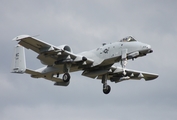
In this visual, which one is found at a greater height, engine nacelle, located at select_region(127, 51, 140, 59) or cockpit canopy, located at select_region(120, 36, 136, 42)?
cockpit canopy, located at select_region(120, 36, 136, 42)

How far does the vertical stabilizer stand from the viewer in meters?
61.2

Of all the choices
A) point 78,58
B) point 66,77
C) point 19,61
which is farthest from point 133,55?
point 19,61

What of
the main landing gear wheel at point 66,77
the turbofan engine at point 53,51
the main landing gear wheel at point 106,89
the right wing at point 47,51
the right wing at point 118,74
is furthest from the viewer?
the main landing gear wheel at point 106,89

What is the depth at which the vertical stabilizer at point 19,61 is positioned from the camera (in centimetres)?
6125

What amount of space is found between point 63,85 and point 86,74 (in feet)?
10.3

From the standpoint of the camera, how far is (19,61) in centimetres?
6191

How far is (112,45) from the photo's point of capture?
191 ft

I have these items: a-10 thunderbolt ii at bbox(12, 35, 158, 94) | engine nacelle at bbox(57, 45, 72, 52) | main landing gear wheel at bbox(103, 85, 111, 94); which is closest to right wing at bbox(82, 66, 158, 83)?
a-10 thunderbolt ii at bbox(12, 35, 158, 94)

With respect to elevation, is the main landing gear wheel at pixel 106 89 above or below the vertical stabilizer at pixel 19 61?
below

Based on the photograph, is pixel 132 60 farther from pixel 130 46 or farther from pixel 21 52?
pixel 21 52

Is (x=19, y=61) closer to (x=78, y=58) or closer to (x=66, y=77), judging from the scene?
(x=66, y=77)

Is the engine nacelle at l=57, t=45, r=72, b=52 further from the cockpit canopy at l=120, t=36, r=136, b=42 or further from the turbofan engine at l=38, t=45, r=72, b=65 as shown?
the cockpit canopy at l=120, t=36, r=136, b=42

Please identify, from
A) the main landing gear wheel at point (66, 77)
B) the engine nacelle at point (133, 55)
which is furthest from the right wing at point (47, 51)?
the engine nacelle at point (133, 55)

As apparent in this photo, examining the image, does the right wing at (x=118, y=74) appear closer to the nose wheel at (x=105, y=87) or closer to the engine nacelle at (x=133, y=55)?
the nose wheel at (x=105, y=87)
